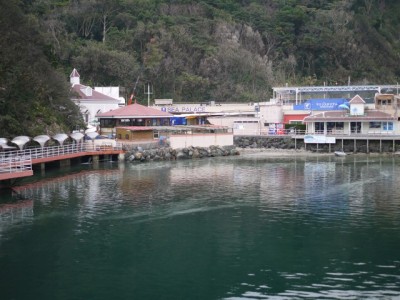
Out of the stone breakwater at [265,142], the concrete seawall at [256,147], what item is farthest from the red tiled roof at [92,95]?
the stone breakwater at [265,142]

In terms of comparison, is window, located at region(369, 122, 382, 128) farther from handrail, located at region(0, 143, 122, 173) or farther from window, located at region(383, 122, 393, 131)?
handrail, located at region(0, 143, 122, 173)

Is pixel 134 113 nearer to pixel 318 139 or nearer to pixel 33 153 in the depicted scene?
pixel 33 153

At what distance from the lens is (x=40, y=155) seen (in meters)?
49.1

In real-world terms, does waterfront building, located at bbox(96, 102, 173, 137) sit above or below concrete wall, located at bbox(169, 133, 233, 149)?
above

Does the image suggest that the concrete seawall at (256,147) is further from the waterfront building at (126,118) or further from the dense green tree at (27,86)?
the dense green tree at (27,86)

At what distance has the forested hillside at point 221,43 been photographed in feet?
293

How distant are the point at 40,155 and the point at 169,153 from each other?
49.3 feet

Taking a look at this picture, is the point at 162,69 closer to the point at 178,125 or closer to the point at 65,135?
the point at 178,125

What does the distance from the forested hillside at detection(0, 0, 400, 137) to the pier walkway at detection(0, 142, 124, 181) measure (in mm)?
18781

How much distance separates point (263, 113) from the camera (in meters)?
75.3

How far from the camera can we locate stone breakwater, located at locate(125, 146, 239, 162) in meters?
59.1

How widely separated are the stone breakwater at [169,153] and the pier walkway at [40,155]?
1.41 metres

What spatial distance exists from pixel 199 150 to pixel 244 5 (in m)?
62.7

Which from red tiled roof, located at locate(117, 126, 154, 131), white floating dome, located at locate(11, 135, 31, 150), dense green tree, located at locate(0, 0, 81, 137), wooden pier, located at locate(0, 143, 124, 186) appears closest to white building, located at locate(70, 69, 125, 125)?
red tiled roof, located at locate(117, 126, 154, 131)
